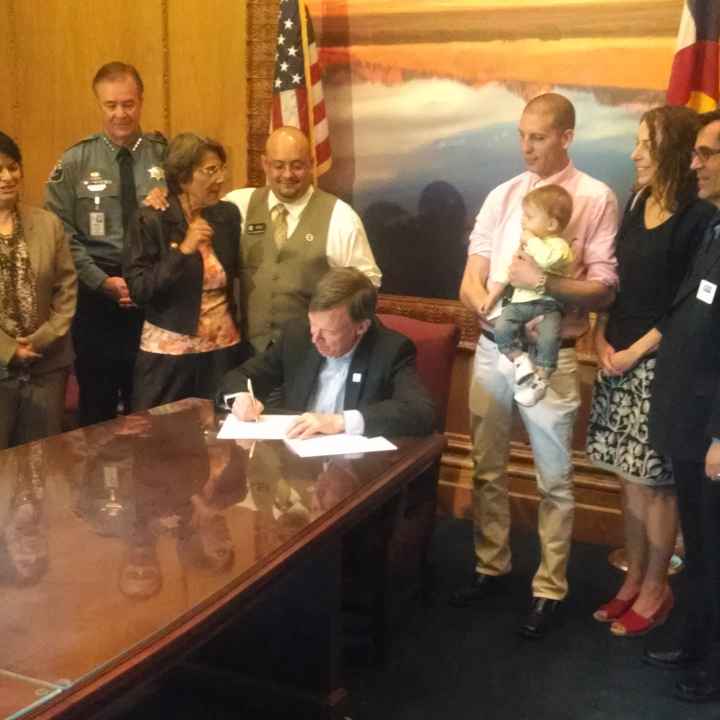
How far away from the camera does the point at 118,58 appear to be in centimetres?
458

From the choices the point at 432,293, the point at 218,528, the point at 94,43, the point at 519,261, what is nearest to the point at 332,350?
the point at 519,261

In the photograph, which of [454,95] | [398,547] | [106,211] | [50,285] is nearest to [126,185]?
[106,211]

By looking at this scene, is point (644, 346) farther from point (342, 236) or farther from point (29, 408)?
point (29, 408)

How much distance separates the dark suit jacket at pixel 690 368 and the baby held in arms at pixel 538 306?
335mm

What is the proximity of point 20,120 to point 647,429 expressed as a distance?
146 inches

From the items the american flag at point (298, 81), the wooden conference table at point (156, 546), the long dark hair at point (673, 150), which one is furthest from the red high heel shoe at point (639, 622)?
the american flag at point (298, 81)

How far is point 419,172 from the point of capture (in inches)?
161

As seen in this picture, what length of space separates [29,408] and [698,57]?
9.14 ft

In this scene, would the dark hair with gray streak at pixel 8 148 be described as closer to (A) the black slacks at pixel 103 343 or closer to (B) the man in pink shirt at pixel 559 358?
(A) the black slacks at pixel 103 343

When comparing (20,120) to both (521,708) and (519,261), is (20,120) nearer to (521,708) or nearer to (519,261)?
(519,261)

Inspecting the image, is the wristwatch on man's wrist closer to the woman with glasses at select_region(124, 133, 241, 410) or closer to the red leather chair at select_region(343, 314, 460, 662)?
the red leather chair at select_region(343, 314, 460, 662)

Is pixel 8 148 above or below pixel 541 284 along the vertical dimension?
above

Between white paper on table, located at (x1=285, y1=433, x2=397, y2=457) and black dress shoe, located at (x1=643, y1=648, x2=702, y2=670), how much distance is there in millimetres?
1150

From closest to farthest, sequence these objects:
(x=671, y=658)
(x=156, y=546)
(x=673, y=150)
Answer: (x=156, y=546)
(x=673, y=150)
(x=671, y=658)
